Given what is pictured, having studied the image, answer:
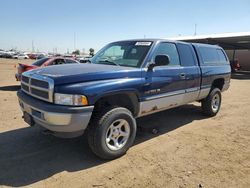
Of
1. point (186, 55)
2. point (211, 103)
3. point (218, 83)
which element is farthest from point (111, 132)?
point (218, 83)

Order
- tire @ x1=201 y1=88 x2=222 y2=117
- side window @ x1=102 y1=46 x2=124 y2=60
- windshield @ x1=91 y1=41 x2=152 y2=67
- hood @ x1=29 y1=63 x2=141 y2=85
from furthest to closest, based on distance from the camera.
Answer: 1. tire @ x1=201 y1=88 x2=222 y2=117
2. side window @ x1=102 y1=46 x2=124 y2=60
3. windshield @ x1=91 y1=41 x2=152 y2=67
4. hood @ x1=29 y1=63 x2=141 y2=85

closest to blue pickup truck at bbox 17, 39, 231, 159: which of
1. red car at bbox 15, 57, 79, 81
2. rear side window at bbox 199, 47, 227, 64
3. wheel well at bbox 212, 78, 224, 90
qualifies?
rear side window at bbox 199, 47, 227, 64

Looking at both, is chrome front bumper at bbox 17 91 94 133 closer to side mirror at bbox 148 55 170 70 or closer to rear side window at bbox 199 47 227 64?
side mirror at bbox 148 55 170 70

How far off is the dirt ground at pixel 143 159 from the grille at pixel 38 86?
105cm

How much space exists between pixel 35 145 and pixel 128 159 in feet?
5.81

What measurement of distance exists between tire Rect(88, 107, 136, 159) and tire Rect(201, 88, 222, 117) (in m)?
3.29

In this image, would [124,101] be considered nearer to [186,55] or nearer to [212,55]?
[186,55]

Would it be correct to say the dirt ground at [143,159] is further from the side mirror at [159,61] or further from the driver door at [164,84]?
the side mirror at [159,61]

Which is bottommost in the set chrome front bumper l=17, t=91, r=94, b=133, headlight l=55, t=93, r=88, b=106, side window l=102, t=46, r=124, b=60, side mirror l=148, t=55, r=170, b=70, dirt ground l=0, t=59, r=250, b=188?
dirt ground l=0, t=59, r=250, b=188

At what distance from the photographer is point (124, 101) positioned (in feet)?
14.2

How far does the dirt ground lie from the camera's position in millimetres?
3355

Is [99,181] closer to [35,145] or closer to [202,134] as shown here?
[35,145]

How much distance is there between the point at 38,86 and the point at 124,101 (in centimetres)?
148

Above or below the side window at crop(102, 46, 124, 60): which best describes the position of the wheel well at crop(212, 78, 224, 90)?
below
